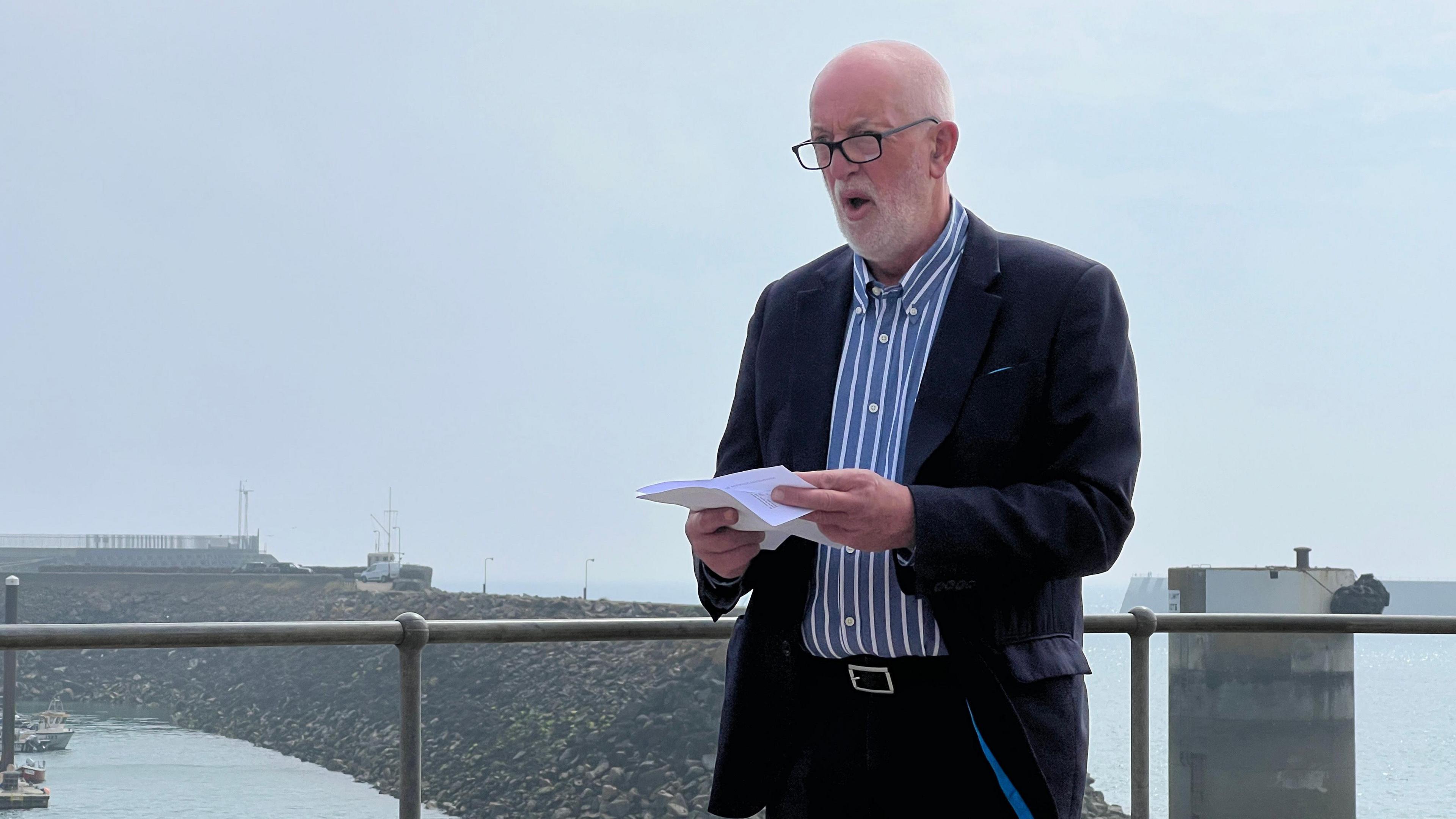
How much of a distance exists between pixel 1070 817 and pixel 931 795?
0.16m

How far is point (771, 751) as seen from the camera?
5.21ft

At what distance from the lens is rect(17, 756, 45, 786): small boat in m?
2.49

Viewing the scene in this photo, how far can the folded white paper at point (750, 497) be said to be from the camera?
1350mm

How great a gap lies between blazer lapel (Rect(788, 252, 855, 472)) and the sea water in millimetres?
1336

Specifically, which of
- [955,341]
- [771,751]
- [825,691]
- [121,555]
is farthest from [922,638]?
[121,555]

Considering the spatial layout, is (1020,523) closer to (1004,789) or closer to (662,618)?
(1004,789)

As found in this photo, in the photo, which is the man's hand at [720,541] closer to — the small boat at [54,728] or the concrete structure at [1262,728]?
the small boat at [54,728]

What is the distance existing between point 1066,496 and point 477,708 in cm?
231

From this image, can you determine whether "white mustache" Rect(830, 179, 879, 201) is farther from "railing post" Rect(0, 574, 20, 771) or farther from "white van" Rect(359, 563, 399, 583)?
"white van" Rect(359, 563, 399, 583)

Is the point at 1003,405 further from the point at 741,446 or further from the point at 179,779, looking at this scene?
the point at 179,779

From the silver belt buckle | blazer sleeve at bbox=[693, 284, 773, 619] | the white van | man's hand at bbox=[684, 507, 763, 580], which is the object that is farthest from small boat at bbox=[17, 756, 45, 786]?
the white van

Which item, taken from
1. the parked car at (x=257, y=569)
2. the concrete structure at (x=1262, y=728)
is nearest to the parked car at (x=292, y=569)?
the parked car at (x=257, y=569)

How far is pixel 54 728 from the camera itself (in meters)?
2.44

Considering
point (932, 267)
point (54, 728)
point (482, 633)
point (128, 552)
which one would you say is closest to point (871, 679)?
point (932, 267)
